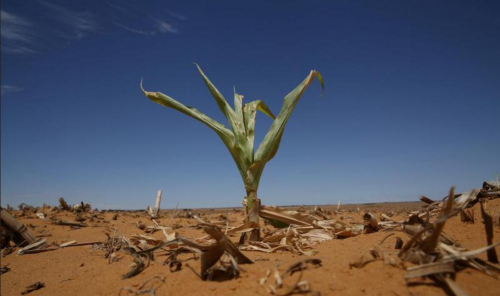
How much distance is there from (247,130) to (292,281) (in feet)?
6.33

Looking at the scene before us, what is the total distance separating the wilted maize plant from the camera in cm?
299

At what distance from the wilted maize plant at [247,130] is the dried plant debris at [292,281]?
1.09 metres

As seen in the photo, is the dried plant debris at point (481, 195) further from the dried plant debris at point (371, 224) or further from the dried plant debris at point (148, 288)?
the dried plant debris at point (148, 288)

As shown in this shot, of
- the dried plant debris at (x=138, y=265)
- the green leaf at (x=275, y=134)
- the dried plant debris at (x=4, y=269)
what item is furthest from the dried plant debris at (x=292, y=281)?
the dried plant debris at (x=4, y=269)

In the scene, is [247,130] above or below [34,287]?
above

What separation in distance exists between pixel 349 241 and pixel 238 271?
1.53 metres

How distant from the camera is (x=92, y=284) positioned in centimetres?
212

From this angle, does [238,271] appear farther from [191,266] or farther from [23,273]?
[23,273]

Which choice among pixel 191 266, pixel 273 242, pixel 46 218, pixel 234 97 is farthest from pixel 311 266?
pixel 46 218

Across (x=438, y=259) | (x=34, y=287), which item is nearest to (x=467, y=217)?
(x=438, y=259)

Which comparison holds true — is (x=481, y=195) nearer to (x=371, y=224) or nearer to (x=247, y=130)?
(x=371, y=224)

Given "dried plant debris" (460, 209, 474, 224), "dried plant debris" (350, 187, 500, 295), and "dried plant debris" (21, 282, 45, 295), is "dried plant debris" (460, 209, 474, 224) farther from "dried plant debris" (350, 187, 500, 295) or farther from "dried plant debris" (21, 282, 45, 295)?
"dried plant debris" (21, 282, 45, 295)

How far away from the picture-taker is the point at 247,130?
3281mm

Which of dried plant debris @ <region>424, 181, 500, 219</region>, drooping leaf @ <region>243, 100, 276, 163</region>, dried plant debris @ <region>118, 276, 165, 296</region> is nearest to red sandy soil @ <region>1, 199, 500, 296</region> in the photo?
dried plant debris @ <region>118, 276, 165, 296</region>
